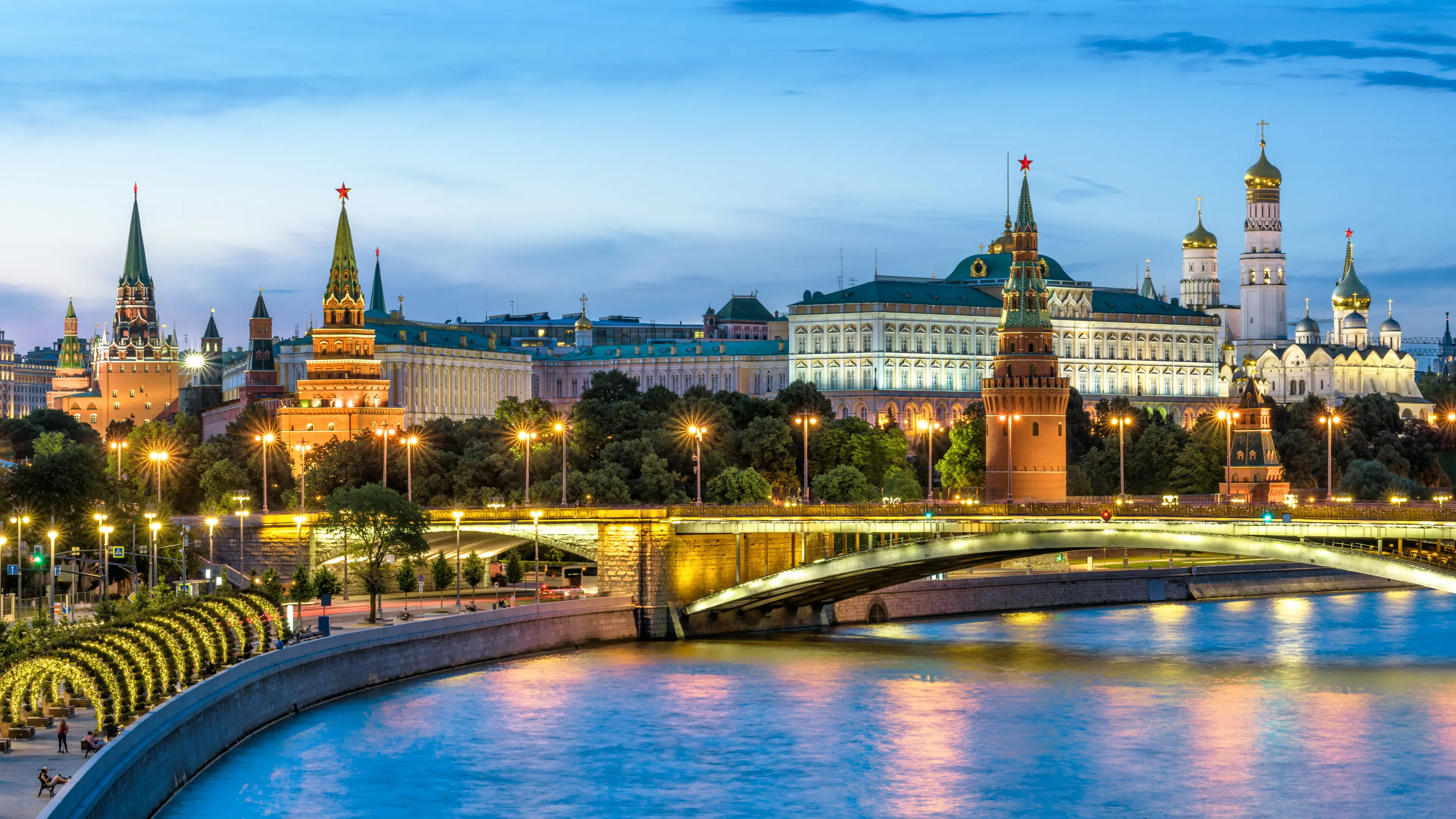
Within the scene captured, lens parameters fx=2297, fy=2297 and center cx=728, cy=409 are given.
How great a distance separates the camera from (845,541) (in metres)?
82.4

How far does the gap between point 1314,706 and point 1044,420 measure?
5946 centimetres

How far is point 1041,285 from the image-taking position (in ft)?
409

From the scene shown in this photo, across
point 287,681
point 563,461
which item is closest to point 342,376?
point 563,461

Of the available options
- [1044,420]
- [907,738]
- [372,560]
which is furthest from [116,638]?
[1044,420]

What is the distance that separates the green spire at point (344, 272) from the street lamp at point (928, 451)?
36.8 meters

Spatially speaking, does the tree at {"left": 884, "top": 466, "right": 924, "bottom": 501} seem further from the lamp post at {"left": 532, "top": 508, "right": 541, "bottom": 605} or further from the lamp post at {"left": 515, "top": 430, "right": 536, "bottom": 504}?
the lamp post at {"left": 532, "top": 508, "right": 541, "bottom": 605}

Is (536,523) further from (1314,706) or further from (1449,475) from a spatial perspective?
(1449,475)

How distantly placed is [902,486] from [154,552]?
5786cm

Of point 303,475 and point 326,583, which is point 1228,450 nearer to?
point 303,475

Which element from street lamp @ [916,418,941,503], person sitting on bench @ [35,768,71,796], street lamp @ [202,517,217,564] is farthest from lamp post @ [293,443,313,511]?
person sitting on bench @ [35,768,71,796]

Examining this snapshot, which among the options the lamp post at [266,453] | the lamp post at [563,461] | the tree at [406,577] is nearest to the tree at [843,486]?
the lamp post at [563,461]

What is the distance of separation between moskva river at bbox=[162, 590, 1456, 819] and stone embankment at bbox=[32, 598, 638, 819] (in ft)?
2.12

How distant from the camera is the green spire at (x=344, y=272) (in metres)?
142

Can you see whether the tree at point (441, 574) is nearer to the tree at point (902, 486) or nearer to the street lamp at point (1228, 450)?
the tree at point (902, 486)
